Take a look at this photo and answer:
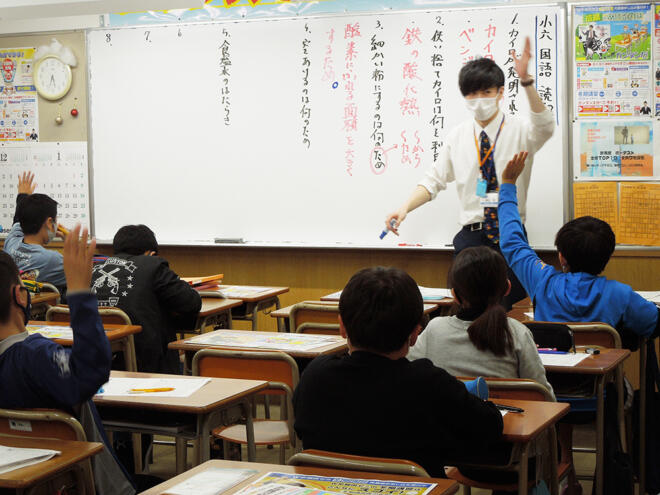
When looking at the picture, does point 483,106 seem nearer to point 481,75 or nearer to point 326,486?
point 481,75

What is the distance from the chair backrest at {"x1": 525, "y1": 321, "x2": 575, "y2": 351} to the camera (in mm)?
3029

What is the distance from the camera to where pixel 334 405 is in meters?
1.86

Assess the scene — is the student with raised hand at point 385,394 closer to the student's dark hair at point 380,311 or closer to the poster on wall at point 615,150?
the student's dark hair at point 380,311

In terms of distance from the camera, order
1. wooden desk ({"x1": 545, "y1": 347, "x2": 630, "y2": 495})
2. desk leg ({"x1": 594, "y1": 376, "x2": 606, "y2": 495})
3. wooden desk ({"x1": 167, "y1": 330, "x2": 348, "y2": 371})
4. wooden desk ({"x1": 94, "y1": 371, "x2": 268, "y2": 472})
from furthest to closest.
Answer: wooden desk ({"x1": 167, "y1": 330, "x2": 348, "y2": 371}) < desk leg ({"x1": 594, "y1": 376, "x2": 606, "y2": 495}) < wooden desk ({"x1": 545, "y1": 347, "x2": 630, "y2": 495}) < wooden desk ({"x1": 94, "y1": 371, "x2": 268, "y2": 472})

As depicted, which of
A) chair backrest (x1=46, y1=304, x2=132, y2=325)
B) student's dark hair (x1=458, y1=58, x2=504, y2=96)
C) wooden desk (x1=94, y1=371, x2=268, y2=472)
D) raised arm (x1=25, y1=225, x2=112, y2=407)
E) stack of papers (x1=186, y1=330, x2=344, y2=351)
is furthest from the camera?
student's dark hair (x1=458, y1=58, x2=504, y2=96)

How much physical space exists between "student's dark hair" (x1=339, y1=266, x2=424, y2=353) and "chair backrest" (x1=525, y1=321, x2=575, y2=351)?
129 centimetres

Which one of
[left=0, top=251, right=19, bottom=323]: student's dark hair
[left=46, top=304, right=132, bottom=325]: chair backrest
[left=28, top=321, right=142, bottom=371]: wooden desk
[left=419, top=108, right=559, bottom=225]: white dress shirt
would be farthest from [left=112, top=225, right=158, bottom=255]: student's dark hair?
[left=0, top=251, right=19, bottom=323]: student's dark hair

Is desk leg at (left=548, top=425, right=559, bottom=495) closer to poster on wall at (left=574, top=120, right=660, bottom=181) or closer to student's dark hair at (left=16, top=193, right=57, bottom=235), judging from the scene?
poster on wall at (left=574, top=120, right=660, bottom=181)

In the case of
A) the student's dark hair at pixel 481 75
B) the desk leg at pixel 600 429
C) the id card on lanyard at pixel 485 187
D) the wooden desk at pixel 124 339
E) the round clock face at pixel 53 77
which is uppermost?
the round clock face at pixel 53 77

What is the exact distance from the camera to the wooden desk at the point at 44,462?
1680 millimetres

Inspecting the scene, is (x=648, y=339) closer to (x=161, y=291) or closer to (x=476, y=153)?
(x=476, y=153)

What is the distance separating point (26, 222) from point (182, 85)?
162cm

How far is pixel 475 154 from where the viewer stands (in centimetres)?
490

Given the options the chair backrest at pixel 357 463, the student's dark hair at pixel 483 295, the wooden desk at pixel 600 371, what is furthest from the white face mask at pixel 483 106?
the chair backrest at pixel 357 463
